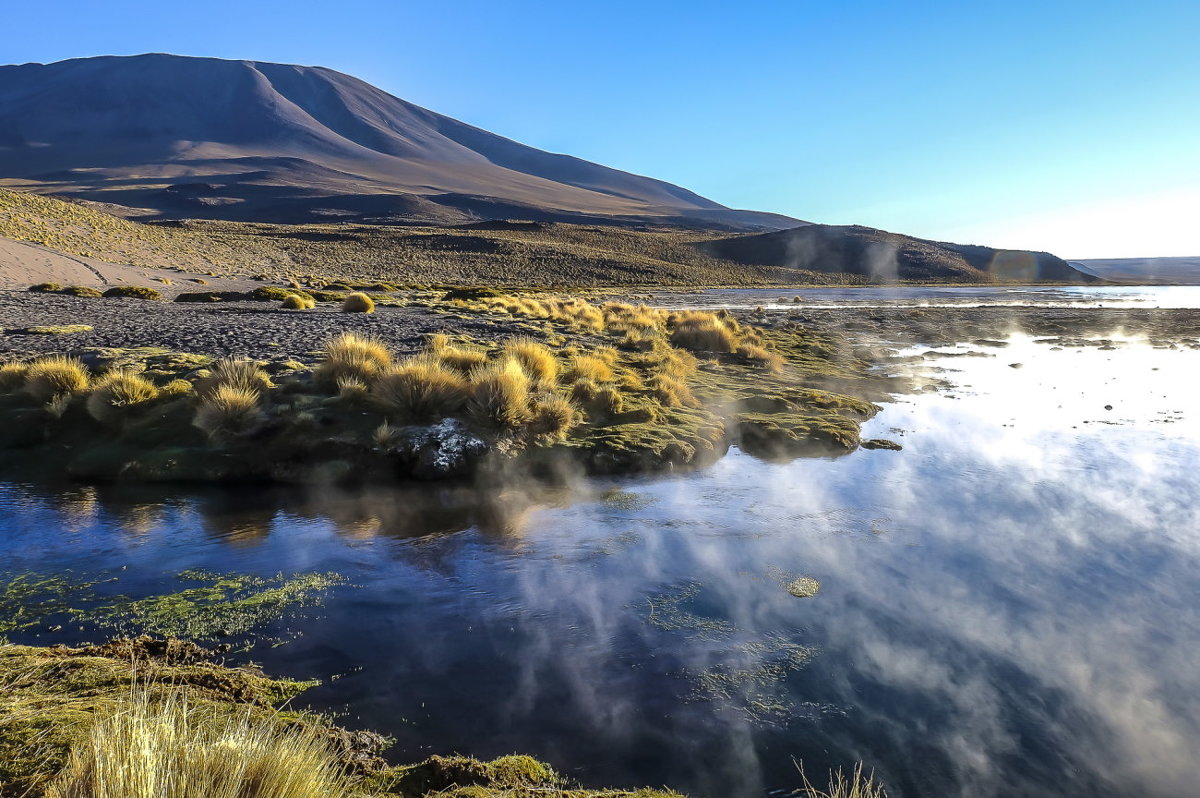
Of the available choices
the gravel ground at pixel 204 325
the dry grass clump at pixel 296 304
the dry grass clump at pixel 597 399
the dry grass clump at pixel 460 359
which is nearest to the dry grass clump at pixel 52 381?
the gravel ground at pixel 204 325

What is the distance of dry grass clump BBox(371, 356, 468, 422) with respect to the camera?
10.4m

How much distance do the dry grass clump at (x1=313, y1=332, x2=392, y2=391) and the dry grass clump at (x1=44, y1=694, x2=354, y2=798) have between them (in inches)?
350

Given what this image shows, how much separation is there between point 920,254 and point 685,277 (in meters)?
49.9

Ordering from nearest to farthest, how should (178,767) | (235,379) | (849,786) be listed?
(178,767)
(849,786)
(235,379)

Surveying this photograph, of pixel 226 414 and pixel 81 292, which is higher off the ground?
pixel 81 292

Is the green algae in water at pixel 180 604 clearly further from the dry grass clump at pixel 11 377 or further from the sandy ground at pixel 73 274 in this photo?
the sandy ground at pixel 73 274

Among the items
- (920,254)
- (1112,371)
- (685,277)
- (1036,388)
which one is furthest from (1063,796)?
(920,254)

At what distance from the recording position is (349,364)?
11.5 metres

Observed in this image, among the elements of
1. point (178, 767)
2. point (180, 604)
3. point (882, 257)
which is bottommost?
point (180, 604)

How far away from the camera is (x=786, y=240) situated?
108500 mm

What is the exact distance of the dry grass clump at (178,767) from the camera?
2.34m

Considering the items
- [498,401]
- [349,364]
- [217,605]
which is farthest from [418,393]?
[217,605]

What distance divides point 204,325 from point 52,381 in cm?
723

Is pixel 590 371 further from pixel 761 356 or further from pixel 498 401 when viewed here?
pixel 761 356
